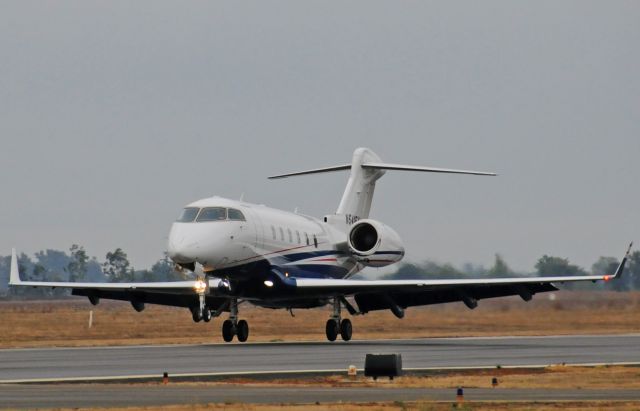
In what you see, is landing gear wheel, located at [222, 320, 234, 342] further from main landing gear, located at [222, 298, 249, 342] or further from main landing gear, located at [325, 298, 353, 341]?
main landing gear, located at [325, 298, 353, 341]

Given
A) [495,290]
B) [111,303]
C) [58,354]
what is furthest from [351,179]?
[111,303]

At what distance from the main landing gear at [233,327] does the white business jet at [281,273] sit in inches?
1.2

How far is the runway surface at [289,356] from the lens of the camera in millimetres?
30125

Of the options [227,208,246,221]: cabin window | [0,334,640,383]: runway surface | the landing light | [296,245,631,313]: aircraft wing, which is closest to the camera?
[0,334,640,383]: runway surface

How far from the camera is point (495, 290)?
144 feet

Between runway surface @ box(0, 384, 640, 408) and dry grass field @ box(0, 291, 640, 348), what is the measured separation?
21361 millimetres

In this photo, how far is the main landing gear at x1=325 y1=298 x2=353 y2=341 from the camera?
145 ft

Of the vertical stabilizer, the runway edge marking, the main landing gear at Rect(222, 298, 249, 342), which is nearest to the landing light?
the main landing gear at Rect(222, 298, 249, 342)

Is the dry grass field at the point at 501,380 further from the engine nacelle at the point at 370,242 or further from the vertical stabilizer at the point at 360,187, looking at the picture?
the vertical stabilizer at the point at 360,187

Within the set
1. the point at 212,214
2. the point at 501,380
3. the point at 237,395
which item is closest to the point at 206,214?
the point at 212,214

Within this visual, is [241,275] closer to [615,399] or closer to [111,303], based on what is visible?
[615,399]

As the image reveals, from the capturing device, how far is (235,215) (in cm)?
4081

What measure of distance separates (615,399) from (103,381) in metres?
10.2

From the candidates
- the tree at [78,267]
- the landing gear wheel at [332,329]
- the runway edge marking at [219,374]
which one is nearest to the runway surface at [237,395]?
the runway edge marking at [219,374]
